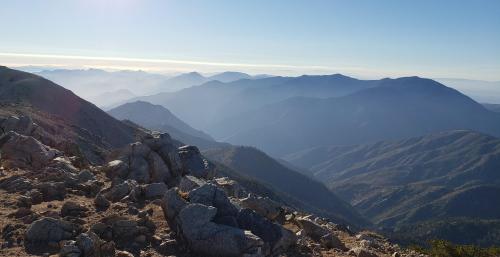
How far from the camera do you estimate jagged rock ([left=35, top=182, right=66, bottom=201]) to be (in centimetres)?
2795

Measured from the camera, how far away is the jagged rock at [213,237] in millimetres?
21328

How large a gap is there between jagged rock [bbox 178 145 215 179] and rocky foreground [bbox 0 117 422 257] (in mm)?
3052

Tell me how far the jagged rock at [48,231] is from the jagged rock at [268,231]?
8363 millimetres

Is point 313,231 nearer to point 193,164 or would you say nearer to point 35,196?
point 193,164

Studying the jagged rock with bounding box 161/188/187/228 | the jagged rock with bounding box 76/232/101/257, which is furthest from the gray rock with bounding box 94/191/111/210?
the jagged rock with bounding box 76/232/101/257

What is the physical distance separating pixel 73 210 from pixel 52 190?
4109 millimetres

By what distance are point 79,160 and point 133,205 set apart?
14.2 m

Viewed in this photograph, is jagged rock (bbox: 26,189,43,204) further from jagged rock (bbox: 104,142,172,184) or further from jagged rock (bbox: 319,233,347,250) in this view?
jagged rock (bbox: 319,233,347,250)

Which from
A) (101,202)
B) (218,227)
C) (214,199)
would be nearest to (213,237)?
(218,227)

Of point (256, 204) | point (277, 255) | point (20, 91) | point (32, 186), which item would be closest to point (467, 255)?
point (256, 204)

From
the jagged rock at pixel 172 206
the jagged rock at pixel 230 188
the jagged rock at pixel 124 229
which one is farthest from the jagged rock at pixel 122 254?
the jagged rock at pixel 230 188

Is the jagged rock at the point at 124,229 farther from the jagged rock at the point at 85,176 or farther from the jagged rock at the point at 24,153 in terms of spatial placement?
the jagged rock at the point at 24,153

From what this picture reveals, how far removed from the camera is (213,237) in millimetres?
21750

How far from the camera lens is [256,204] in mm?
28875
